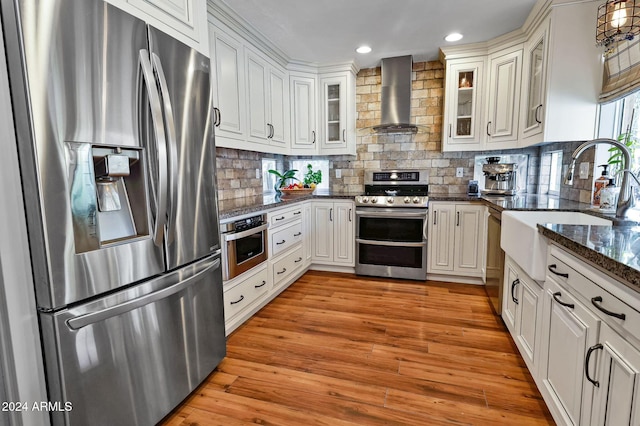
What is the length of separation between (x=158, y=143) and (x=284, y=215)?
1740mm

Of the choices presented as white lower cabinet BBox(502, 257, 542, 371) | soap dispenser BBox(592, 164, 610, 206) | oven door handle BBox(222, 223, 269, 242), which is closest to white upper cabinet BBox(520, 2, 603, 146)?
soap dispenser BBox(592, 164, 610, 206)

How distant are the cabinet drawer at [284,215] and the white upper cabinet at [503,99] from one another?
6.97 ft

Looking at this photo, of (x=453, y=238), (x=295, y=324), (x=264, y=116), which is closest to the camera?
(x=295, y=324)

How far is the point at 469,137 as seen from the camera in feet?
11.0

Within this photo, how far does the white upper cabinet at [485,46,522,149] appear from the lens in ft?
9.70

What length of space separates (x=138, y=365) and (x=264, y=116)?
235 centimetres

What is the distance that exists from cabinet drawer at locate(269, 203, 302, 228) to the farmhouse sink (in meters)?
1.81

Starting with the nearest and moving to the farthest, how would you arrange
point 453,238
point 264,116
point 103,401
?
point 103,401 < point 264,116 < point 453,238

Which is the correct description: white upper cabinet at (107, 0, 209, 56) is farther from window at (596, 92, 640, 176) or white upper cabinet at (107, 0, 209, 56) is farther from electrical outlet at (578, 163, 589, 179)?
electrical outlet at (578, 163, 589, 179)

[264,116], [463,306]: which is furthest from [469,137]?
[264,116]

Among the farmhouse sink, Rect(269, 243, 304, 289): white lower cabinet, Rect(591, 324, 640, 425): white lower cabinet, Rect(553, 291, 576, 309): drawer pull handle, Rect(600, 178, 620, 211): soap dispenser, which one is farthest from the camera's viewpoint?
Rect(269, 243, 304, 289): white lower cabinet

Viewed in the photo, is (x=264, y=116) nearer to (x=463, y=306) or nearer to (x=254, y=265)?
(x=254, y=265)

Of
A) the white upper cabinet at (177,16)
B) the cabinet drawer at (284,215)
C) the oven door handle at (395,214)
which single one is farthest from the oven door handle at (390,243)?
the white upper cabinet at (177,16)

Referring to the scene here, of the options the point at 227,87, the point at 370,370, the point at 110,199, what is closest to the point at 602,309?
the point at 370,370
